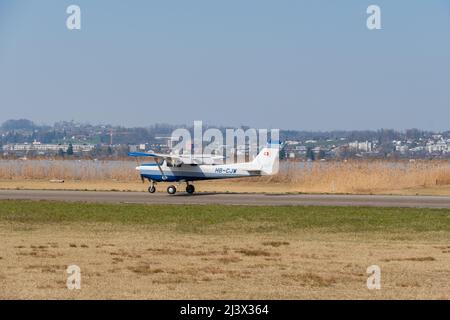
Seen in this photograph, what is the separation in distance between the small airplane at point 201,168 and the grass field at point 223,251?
12.1m

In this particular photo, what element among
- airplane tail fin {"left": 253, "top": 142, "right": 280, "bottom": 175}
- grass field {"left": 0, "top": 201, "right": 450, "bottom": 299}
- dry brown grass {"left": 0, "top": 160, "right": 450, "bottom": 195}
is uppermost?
airplane tail fin {"left": 253, "top": 142, "right": 280, "bottom": 175}

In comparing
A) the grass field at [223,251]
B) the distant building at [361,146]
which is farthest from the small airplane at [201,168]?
the distant building at [361,146]

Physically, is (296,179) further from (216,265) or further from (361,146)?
(361,146)

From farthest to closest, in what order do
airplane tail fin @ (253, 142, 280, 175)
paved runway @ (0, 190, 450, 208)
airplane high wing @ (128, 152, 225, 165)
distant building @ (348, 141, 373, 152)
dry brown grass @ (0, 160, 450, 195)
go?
distant building @ (348, 141, 373, 152), dry brown grass @ (0, 160, 450, 195), airplane high wing @ (128, 152, 225, 165), airplane tail fin @ (253, 142, 280, 175), paved runway @ (0, 190, 450, 208)

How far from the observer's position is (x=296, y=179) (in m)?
58.8

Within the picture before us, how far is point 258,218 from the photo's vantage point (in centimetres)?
2992

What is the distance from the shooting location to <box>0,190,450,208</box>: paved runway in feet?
123

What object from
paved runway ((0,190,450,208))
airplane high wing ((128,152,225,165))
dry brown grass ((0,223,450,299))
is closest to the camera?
dry brown grass ((0,223,450,299))

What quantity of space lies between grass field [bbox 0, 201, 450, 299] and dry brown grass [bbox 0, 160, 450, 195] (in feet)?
57.4

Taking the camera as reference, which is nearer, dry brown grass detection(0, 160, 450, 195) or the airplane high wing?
the airplane high wing

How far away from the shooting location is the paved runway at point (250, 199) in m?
37.5

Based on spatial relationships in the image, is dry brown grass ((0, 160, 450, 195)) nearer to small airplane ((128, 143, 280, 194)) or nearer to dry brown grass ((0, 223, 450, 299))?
small airplane ((128, 143, 280, 194))

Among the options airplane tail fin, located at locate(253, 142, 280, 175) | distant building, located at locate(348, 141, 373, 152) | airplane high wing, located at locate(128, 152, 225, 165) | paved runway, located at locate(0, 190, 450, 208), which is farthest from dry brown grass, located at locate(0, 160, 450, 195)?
distant building, located at locate(348, 141, 373, 152)

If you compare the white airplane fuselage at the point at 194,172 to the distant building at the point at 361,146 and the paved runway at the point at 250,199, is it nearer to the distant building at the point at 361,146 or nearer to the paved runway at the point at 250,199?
the paved runway at the point at 250,199
